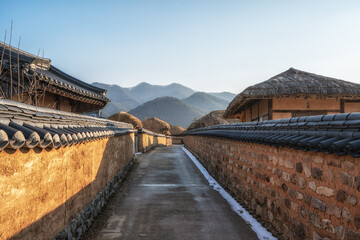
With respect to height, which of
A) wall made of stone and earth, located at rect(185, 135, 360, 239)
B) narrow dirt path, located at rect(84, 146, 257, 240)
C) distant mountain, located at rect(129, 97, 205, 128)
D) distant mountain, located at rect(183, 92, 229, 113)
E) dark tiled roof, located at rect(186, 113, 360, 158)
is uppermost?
distant mountain, located at rect(183, 92, 229, 113)

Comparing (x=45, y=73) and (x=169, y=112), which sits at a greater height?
(x=169, y=112)

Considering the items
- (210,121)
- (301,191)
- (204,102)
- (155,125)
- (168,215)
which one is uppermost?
(204,102)

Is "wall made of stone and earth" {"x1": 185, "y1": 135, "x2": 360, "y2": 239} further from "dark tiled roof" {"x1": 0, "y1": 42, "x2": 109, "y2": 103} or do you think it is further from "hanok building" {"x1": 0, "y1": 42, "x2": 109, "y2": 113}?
"dark tiled roof" {"x1": 0, "y1": 42, "x2": 109, "y2": 103}

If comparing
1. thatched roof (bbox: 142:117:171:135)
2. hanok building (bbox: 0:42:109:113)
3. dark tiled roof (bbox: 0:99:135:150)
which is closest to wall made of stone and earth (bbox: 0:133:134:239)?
dark tiled roof (bbox: 0:99:135:150)

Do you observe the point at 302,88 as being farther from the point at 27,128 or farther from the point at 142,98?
the point at 142,98

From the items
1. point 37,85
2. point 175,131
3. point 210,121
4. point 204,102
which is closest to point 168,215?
point 37,85

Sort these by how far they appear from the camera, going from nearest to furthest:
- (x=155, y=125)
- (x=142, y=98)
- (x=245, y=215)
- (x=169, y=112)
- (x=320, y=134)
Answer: (x=320, y=134) < (x=245, y=215) < (x=155, y=125) < (x=169, y=112) < (x=142, y=98)

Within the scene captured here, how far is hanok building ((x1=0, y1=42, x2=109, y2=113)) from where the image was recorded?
5.63 meters

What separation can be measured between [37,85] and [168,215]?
4570 mm

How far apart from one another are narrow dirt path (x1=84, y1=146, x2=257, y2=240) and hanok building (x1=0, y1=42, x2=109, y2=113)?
10.1 ft

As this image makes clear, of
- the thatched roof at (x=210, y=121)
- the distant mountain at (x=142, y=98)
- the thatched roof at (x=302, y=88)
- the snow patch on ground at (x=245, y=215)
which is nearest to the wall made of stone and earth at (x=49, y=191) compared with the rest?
the snow patch on ground at (x=245, y=215)

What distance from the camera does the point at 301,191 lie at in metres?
3.64

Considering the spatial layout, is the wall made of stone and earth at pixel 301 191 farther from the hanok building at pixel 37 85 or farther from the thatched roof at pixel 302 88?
the hanok building at pixel 37 85

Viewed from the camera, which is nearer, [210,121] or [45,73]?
[45,73]
